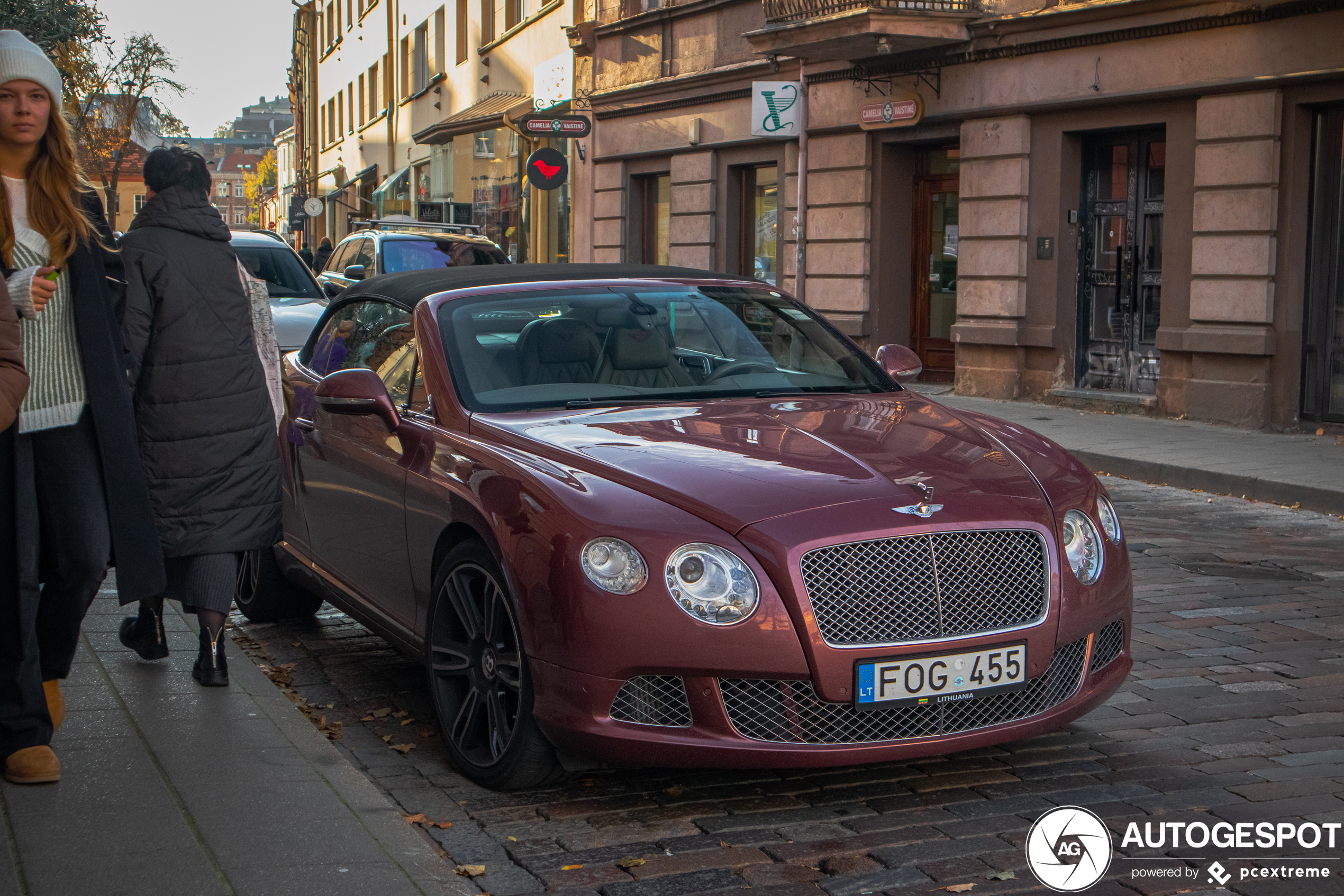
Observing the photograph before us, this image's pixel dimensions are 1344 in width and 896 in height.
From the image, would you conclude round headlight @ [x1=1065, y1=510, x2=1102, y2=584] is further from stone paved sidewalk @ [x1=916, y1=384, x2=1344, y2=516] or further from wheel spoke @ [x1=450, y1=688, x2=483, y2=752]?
stone paved sidewalk @ [x1=916, y1=384, x2=1344, y2=516]

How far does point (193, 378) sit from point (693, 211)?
1796 cm

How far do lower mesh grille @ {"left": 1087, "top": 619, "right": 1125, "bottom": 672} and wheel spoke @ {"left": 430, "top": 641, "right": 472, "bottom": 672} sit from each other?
173 cm

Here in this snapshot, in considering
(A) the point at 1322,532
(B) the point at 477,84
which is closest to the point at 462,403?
(A) the point at 1322,532

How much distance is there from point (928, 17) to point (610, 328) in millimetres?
12666

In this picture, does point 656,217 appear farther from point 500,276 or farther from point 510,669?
point 510,669

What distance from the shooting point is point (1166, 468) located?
36.4ft

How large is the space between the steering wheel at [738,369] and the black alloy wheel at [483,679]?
47.0 inches

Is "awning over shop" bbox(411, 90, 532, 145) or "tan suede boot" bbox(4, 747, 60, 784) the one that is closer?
"tan suede boot" bbox(4, 747, 60, 784)

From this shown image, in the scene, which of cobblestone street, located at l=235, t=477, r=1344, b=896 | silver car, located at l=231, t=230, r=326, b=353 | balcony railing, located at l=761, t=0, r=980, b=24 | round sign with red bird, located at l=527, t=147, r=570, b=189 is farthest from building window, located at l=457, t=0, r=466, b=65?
cobblestone street, located at l=235, t=477, r=1344, b=896

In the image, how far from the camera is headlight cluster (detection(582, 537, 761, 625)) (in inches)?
148

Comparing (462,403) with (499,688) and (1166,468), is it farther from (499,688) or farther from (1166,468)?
(1166,468)

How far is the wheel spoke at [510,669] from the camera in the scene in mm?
4047

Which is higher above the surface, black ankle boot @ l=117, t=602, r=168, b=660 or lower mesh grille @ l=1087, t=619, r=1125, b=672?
lower mesh grille @ l=1087, t=619, r=1125, b=672

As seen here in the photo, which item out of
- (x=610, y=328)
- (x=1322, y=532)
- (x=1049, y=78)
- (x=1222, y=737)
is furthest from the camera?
(x=1049, y=78)
